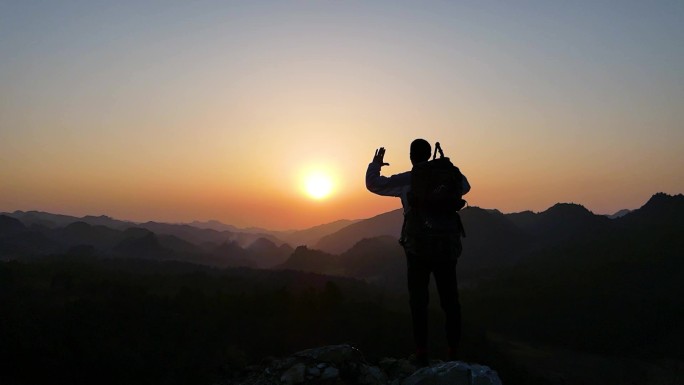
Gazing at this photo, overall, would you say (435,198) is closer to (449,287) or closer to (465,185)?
(465,185)

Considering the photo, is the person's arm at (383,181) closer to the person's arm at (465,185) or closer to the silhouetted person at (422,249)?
the silhouetted person at (422,249)

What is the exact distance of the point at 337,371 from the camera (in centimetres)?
566

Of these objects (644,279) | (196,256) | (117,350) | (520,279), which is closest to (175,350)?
(117,350)

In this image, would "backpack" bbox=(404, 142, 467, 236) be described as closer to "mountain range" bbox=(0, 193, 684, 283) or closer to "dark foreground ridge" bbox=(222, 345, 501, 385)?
"dark foreground ridge" bbox=(222, 345, 501, 385)

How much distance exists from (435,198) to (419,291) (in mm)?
1147

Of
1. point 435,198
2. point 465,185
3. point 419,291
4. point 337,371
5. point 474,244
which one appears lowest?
point 474,244

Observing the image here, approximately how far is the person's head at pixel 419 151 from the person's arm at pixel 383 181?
0.21 m

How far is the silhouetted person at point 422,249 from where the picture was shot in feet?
16.0

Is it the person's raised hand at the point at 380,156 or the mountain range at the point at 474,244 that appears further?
the mountain range at the point at 474,244

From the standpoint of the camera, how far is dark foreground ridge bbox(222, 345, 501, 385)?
194 inches

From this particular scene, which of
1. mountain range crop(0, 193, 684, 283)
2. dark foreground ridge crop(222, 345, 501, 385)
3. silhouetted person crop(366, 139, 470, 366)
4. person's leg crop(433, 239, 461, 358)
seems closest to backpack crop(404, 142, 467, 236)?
silhouetted person crop(366, 139, 470, 366)

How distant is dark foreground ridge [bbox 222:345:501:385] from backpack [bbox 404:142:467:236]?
58.8 inches

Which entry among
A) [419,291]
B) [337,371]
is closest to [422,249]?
[419,291]

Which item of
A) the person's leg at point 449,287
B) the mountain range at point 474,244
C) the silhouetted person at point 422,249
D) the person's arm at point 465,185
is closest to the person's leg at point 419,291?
the silhouetted person at point 422,249
